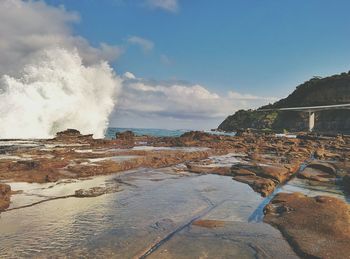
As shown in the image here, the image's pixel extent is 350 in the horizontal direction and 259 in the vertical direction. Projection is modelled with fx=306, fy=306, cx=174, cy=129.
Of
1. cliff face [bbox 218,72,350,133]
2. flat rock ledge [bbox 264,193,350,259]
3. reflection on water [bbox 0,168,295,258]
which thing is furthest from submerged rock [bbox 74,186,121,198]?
cliff face [bbox 218,72,350,133]

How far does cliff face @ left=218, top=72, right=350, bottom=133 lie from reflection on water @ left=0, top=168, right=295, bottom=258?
70.6 m

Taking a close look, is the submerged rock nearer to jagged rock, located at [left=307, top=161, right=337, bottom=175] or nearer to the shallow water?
the shallow water

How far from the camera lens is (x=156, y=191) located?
33.3ft

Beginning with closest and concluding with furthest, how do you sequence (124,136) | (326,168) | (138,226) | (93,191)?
(138,226), (93,191), (326,168), (124,136)

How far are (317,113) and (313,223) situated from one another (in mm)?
93632

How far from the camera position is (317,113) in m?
91.0

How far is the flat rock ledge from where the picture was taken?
A: 17.2 feet

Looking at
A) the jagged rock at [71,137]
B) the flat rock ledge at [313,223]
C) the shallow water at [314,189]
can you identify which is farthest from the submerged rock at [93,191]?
the jagged rock at [71,137]

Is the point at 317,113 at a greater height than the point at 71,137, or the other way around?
the point at 317,113

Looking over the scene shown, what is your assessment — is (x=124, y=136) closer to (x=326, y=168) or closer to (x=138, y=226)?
(x=326, y=168)

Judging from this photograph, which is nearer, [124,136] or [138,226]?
[138,226]

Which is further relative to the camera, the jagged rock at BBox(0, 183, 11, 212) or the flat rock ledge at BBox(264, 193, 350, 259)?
the jagged rock at BBox(0, 183, 11, 212)

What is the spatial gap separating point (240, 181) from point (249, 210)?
4.21 metres

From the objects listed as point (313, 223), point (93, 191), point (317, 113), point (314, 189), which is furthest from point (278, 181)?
point (317, 113)
